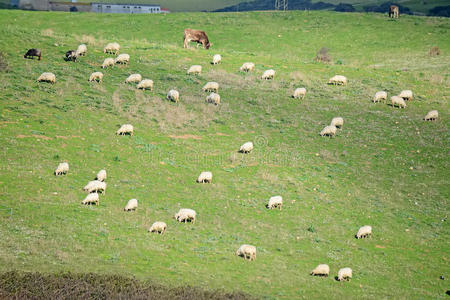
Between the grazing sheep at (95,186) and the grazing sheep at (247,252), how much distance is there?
8424mm

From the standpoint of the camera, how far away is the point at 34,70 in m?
41.2

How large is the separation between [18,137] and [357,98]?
2804 centimetres

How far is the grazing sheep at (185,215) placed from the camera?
81.1ft

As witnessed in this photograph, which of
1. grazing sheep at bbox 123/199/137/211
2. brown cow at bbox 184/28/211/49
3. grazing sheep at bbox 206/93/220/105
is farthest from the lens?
brown cow at bbox 184/28/211/49

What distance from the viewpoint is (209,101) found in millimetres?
41250

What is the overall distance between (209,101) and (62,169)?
650 inches

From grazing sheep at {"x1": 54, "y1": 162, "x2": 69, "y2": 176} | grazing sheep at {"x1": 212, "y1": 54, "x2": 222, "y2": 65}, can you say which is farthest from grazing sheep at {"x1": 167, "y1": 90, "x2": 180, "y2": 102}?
grazing sheep at {"x1": 54, "y1": 162, "x2": 69, "y2": 176}

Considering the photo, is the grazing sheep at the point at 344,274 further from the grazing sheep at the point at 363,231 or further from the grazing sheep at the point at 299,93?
the grazing sheep at the point at 299,93

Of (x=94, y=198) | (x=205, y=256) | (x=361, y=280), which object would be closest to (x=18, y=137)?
(x=94, y=198)

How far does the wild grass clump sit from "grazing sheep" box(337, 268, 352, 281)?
41186 mm

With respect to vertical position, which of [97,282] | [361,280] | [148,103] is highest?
[148,103]

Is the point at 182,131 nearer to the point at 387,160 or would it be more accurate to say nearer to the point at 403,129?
the point at 387,160

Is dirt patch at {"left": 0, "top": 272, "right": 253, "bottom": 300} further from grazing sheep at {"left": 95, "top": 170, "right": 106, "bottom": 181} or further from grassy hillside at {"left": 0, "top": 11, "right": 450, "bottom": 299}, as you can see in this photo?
grazing sheep at {"left": 95, "top": 170, "right": 106, "bottom": 181}

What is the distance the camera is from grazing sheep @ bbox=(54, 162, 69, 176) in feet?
89.5
